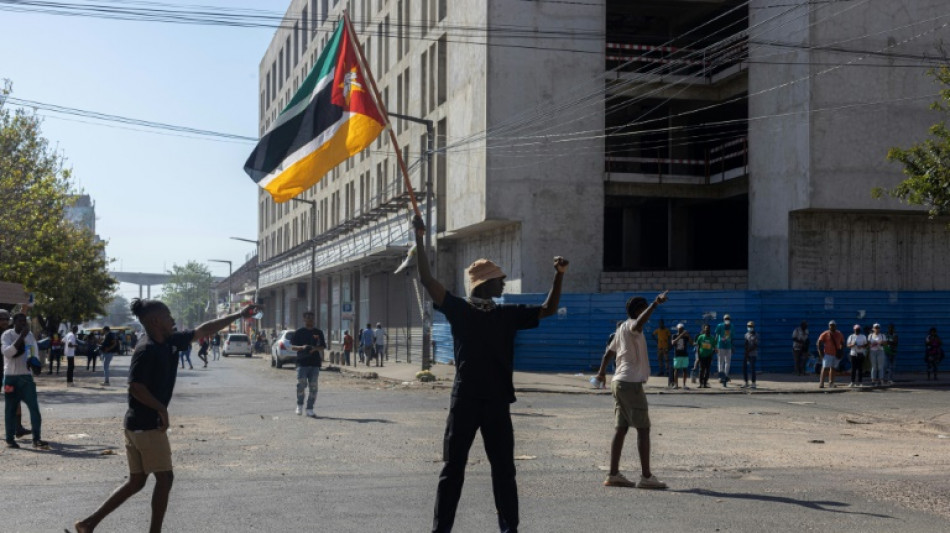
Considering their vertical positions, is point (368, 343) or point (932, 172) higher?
point (932, 172)

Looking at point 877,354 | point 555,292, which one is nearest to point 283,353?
point 877,354

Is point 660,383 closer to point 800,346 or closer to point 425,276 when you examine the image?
point 800,346

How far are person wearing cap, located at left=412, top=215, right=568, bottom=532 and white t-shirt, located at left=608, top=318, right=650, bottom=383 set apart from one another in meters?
3.59

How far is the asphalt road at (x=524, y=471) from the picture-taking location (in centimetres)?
798

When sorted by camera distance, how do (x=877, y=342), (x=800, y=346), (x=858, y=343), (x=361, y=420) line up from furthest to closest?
1. (x=800, y=346)
2. (x=877, y=342)
3. (x=858, y=343)
4. (x=361, y=420)

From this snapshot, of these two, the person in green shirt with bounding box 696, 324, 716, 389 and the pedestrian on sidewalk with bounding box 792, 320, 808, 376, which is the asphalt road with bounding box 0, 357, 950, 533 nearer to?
the person in green shirt with bounding box 696, 324, 716, 389

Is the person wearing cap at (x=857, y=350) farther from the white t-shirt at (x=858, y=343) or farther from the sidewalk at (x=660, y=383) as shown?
the sidewalk at (x=660, y=383)

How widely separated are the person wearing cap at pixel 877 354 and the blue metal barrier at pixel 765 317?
4412 mm

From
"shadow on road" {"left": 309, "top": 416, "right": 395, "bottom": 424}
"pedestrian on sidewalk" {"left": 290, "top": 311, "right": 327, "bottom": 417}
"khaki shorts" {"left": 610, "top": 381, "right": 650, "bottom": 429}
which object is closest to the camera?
"khaki shorts" {"left": 610, "top": 381, "right": 650, "bottom": 429}

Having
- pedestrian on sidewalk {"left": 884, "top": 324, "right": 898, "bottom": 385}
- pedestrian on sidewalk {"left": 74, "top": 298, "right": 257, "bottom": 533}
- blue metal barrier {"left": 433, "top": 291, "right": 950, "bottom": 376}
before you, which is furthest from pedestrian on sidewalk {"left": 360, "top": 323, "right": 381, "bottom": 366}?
pedestrian on sidewalk {"left": 74, "top": 298, "right": 257, "bottom": 533}

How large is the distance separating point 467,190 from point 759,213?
1033 centimetres

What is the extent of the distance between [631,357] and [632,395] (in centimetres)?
38

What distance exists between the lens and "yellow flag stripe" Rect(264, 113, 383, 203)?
1480 cm

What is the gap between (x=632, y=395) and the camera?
9711 millimetres
